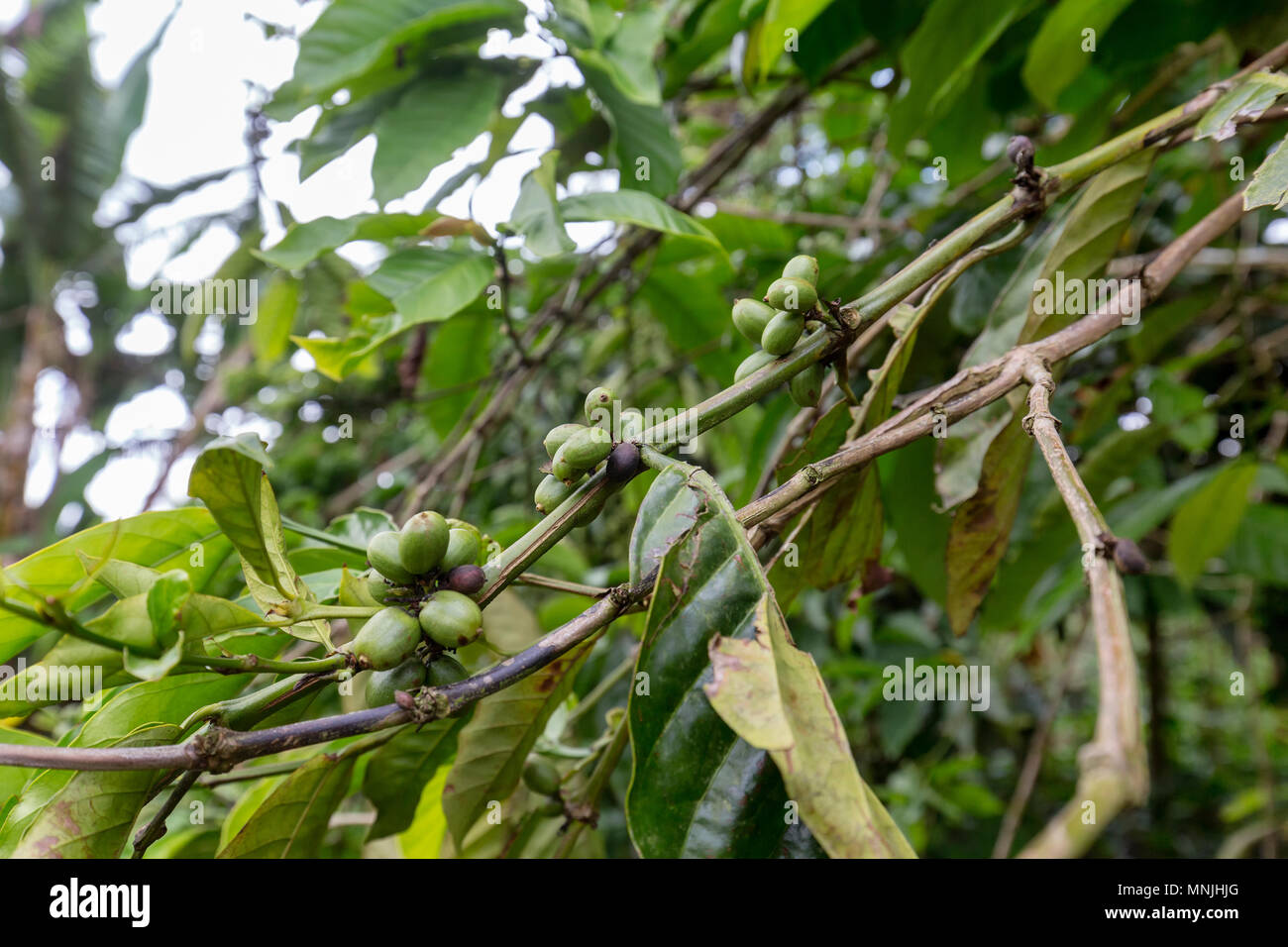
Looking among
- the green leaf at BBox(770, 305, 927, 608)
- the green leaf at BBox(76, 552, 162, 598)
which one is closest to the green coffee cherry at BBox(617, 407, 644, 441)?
the green leaf at BBox(770, 305, 927, 608)

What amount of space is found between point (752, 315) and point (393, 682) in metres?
0.38

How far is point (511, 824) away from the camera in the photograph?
3.10ft

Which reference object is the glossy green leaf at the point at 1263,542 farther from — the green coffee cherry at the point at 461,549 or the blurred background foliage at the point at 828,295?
the green coffee cherry at the point at 461,549

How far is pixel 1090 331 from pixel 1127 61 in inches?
29.3

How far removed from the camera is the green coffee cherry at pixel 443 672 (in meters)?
0.57

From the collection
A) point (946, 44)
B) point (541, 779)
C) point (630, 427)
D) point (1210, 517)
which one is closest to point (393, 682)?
point (630, 427)

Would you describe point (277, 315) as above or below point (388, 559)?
above

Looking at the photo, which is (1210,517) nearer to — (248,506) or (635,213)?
(635,213)

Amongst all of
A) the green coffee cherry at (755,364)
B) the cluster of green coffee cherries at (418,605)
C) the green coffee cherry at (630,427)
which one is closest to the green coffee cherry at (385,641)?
the cluster of green coffee cherries at (418,605)

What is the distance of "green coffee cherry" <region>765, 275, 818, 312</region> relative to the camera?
0.62 m

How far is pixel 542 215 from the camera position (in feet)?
3.06

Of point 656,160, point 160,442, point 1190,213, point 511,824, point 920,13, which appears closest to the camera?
point 511,824
